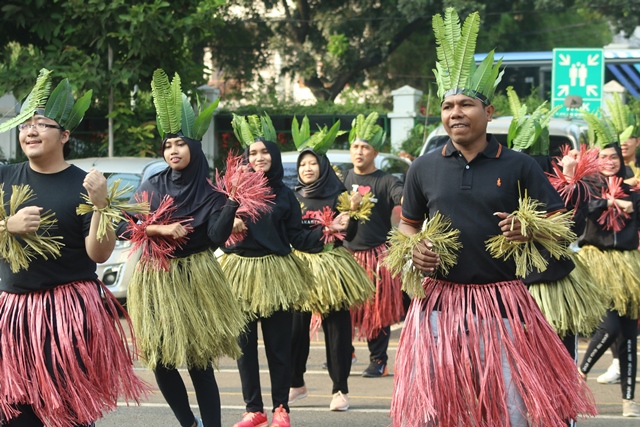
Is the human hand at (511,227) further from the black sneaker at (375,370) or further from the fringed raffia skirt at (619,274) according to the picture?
the black sneaker at (375,370)

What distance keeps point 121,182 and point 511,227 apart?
783cm

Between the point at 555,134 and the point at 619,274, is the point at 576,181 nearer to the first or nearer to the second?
the point at 619,274

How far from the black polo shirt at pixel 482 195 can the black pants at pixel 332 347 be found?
2984 millimetres

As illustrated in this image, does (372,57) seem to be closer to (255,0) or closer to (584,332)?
(255,0)

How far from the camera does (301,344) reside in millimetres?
8242

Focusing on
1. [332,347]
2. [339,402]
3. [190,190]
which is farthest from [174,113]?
[339,402]

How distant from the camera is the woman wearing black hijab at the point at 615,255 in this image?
8062mm

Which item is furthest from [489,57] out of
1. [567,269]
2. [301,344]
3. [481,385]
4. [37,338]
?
[301,344]

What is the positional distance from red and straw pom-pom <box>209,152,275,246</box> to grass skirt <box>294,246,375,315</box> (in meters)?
1.08

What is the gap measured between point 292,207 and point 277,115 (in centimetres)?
1580

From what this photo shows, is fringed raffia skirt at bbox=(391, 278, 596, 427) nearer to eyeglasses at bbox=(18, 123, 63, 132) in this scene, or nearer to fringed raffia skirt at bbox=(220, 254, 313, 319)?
eyeglasses at bbox=(18, 123, 63, 132)

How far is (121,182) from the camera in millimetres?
11969

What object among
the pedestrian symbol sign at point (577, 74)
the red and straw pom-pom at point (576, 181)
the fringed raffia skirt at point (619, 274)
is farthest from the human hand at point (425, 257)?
the pedestrian symbol sign at point (577, 74)

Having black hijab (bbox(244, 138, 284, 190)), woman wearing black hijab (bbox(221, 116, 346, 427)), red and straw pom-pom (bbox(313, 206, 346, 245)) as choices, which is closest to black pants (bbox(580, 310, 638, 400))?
red and straw pom-pom (bbox(313, 206, 346, 245))
